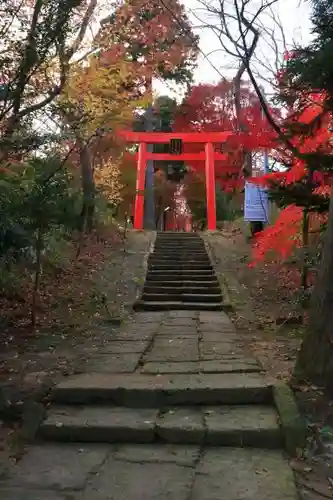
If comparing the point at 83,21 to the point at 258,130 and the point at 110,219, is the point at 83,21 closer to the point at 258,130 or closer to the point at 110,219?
the point at 258,130

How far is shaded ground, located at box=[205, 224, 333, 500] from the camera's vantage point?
312 centimetres

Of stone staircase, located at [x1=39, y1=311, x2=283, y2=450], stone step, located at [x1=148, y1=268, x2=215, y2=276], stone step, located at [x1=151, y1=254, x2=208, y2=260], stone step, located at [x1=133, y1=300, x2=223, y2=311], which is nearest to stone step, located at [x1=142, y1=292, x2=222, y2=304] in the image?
stone step, located at [x1=133, y1=300, x2=223, y2=311]

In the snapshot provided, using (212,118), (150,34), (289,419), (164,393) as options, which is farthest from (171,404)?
(212,118)

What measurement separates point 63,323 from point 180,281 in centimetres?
405

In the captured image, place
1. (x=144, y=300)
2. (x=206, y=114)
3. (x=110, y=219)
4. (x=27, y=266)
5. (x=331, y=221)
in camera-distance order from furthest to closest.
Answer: (x=206, y=114), (x=110, y=219), (x=144, y=300), (x=27, y=266), (x=331, y=221)

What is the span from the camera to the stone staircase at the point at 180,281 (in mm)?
9148

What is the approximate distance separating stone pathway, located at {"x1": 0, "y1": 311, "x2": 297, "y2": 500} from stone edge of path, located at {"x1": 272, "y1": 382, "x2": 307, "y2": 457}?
7 cm

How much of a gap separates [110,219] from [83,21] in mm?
9641

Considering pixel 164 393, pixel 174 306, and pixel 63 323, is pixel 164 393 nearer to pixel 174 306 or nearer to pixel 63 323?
pixel 63 323

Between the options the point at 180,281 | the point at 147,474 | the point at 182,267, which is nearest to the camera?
the point at 147,474

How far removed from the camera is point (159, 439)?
11.5 feet

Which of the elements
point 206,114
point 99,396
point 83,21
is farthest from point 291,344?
point 206,114

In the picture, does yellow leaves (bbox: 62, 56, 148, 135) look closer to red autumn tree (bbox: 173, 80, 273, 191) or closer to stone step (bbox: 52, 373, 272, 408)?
stone step (bbox: 52, 373, 272, 408)

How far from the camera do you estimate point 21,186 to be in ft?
23.1
